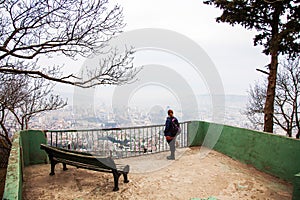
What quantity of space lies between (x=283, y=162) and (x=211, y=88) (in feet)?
10.7

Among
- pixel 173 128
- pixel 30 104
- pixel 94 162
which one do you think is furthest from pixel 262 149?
pixel 30 104

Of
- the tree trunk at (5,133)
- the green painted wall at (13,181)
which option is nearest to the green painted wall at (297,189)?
the green painted wall at (13,181)

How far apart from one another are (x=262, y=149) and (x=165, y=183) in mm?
3024

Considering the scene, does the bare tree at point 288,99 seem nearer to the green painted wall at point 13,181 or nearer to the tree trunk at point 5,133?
the green painted wall at point 13,181

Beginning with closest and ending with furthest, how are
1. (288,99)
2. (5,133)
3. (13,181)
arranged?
(13,181) < (5,133) < (288,99)

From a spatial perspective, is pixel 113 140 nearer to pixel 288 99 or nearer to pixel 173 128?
pixel 173 128

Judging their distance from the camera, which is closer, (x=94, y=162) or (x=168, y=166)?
(x=94, y=162)

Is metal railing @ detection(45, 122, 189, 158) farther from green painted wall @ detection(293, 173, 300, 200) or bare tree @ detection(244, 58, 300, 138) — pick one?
bare tree @ detection(244, 58, 300, 138)

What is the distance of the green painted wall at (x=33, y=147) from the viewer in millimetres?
5238

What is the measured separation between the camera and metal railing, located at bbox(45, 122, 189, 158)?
Result: 19.8 ft

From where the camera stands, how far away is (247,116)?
1741 cm

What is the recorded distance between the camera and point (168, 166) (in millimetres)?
5512

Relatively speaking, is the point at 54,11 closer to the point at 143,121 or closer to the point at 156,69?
the point at 156,69

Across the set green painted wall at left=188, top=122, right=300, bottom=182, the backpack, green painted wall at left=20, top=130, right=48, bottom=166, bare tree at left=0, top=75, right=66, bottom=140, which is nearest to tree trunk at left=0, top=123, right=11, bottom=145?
bare tree at left=0, top=75, right=66, bottom=140
